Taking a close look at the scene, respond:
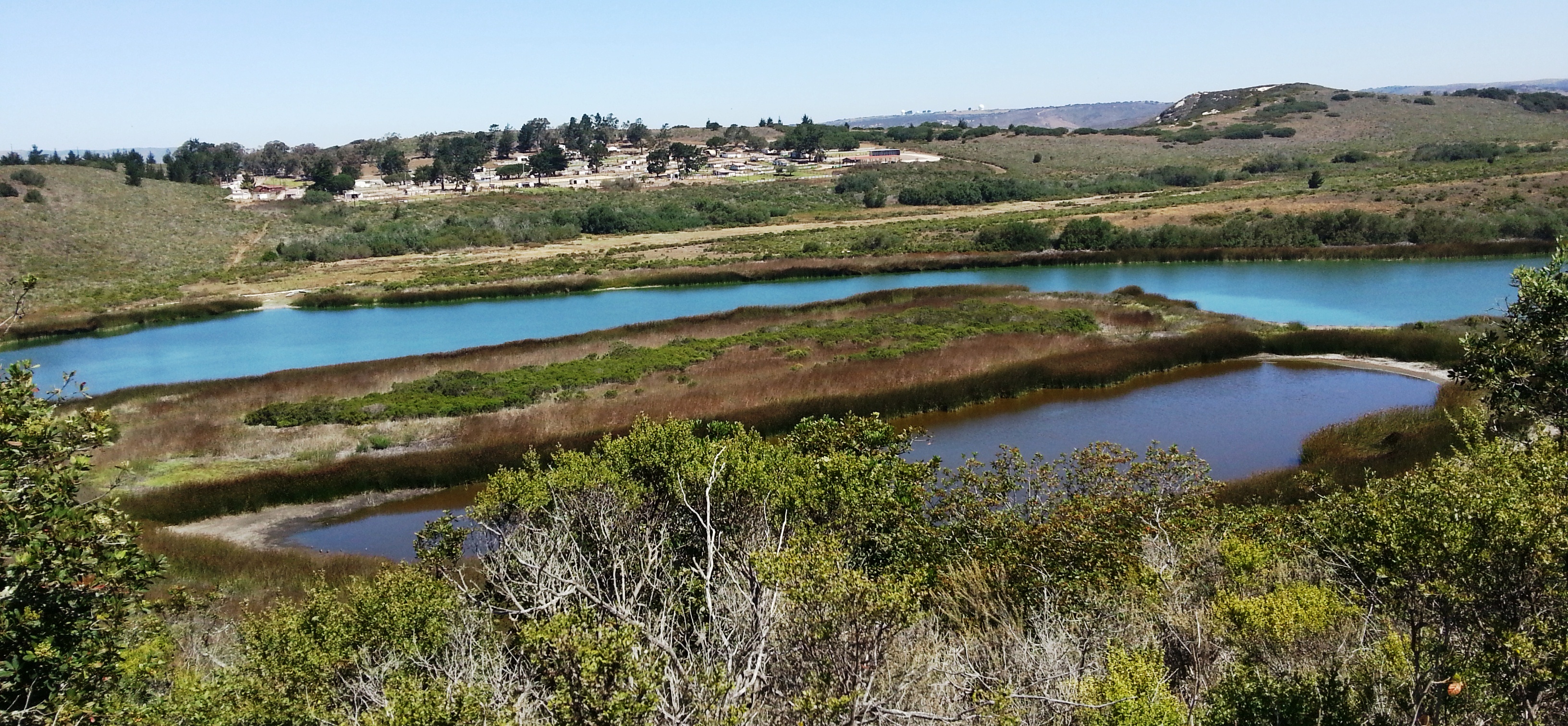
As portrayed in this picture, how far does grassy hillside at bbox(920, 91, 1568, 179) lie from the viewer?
130375 mm

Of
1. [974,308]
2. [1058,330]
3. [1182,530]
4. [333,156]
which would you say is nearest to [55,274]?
[974,308]

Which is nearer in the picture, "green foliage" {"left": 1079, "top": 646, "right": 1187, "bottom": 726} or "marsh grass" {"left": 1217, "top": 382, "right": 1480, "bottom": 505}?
"green foliage" {"left": 1079, "top": 646, "right": 1187, "bottom": 726}

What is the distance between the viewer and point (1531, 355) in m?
14.1

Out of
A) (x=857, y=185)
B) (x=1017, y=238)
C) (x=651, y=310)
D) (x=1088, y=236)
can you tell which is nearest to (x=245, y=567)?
(x=651, y=310)

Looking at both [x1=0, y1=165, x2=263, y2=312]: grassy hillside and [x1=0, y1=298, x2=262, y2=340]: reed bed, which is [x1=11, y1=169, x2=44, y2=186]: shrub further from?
[x1=0, y1=298, x2=262, y2=340]: reed bed

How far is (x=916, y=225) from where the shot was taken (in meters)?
84.6

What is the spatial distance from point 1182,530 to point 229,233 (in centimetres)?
9564

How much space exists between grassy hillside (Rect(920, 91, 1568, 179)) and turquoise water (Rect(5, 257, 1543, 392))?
69976 mm

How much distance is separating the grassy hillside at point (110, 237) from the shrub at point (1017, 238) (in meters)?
54.6

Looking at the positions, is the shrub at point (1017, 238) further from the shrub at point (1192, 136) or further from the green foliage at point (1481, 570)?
the shrub at point (1192, 136)

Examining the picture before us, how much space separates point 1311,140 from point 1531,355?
147 metres

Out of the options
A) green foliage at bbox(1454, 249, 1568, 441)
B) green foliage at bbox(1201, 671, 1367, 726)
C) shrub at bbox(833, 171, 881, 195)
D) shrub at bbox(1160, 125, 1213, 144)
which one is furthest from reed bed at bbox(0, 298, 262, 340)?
shrub at bbox(1160, 125, 1213, 144)

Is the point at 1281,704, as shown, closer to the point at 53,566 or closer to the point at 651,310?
the point at 53,566

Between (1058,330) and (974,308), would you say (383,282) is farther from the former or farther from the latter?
(1058,330)
